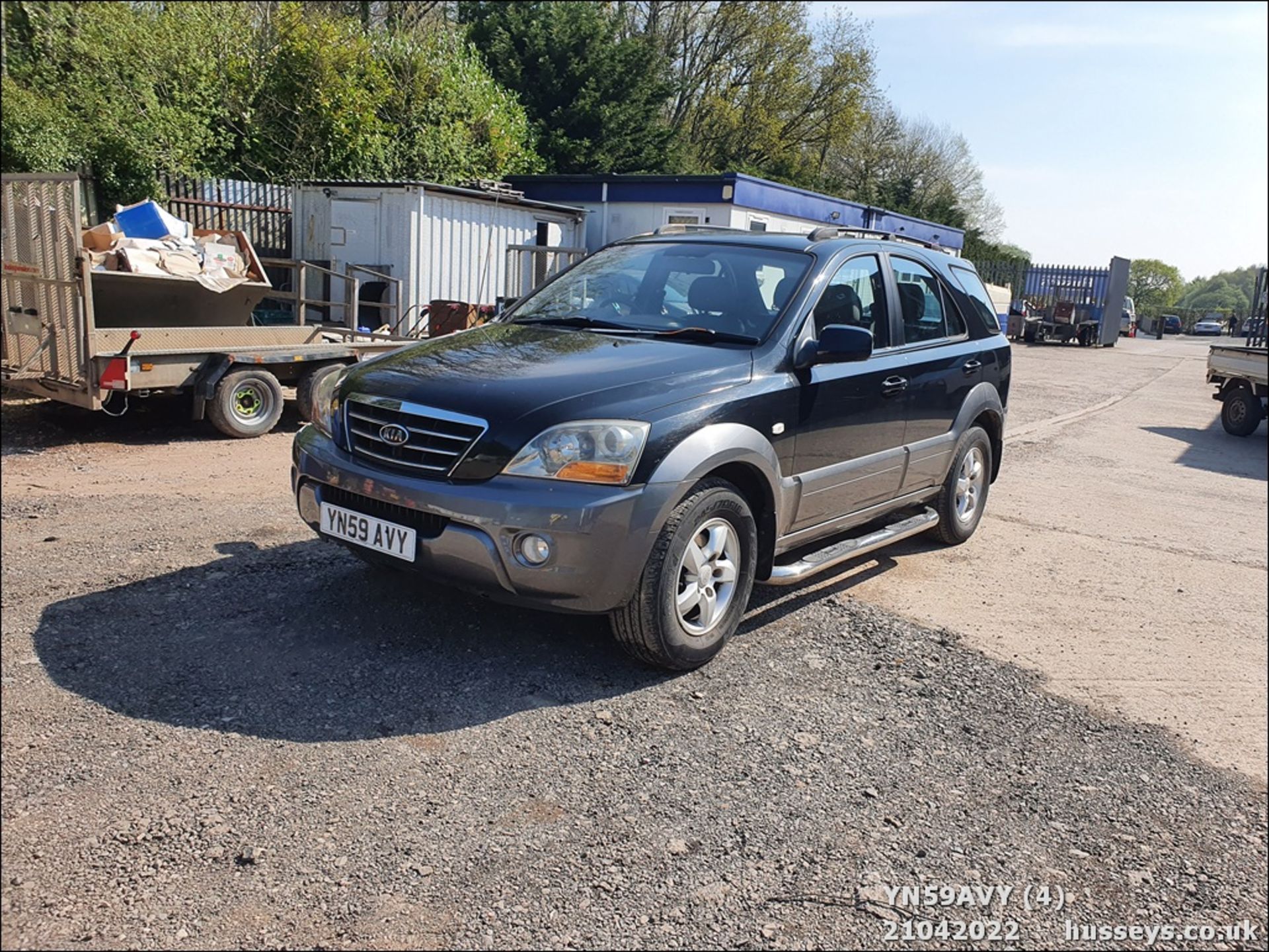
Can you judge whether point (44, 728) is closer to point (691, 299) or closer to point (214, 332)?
point (691, 299)

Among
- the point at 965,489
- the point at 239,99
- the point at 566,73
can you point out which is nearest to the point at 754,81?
the point at 566,73

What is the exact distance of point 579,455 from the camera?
3797 mm

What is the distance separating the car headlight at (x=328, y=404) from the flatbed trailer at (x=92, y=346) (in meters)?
3.93

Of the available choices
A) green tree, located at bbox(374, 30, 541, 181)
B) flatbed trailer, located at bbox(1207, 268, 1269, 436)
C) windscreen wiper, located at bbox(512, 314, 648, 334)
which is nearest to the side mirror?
windscreen wiper, located at bbox(512, 314, 648, 334)

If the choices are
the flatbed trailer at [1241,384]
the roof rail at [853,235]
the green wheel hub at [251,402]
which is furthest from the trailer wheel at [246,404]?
the flatbed trailer at [1241,384]

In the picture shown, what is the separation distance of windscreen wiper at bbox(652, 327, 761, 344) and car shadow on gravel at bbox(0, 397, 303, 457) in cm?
544

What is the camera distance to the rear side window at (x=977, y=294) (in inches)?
255

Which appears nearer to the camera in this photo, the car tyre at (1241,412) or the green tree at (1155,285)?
the car tyre at (1241,412)

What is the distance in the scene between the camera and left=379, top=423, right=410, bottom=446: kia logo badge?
13.3ft

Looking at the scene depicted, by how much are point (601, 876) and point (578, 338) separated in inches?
102

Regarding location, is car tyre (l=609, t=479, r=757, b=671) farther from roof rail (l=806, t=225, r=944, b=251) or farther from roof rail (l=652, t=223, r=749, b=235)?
roof rail (l=652, t=223, r=749, b=235)

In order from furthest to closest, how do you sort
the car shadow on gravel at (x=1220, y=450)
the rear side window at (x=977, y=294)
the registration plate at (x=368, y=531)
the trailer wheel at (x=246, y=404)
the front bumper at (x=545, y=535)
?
the car shadow on gravel at (x=1220, y=450), the trailer wheel at (x=246, y=404), the rear side window at (x=977, y=294), the registration plate at (x=368, y=531), the front bumper at (x=545, y=535)

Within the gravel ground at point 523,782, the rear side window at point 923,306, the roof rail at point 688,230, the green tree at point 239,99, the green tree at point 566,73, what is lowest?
the gravel ground at point 523,782

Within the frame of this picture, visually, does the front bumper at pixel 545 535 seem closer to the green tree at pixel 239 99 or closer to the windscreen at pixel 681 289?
the windscreen at pixel 681 289
